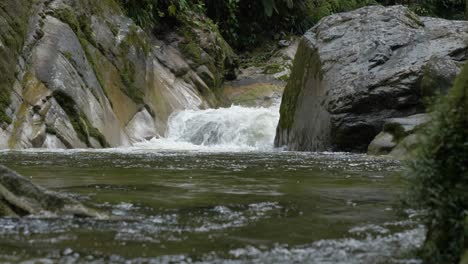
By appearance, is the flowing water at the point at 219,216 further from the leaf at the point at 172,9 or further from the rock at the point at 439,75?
the leaf at the point at 172,9

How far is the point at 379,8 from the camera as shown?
45.3 ft

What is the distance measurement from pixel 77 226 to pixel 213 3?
20273mm

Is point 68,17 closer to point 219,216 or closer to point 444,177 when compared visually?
point 219,216

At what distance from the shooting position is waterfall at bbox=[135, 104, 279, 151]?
14.9 metres

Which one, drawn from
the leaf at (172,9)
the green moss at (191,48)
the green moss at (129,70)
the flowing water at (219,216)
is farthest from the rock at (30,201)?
the leaf at (172,9)

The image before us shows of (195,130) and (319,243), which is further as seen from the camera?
(195,130)

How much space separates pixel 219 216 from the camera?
4.39 meters


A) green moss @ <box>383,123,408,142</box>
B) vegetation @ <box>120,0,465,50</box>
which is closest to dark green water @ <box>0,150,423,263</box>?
green moss @ <box>383,123,408,142</box>

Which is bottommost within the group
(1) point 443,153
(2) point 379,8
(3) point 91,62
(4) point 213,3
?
(1) point 443,153

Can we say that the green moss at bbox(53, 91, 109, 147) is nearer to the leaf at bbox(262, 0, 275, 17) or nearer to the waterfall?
the waterfall

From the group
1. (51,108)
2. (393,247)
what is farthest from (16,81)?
(393,247)

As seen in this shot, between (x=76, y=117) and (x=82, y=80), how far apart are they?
3.92 ft

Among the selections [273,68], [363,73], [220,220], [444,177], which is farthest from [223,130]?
[444,177]

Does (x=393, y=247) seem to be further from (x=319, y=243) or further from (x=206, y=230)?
(x=206, y=230)
